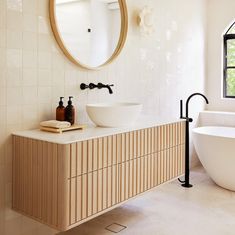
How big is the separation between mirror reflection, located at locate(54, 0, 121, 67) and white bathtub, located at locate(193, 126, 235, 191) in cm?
149

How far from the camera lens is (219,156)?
11.8 feet

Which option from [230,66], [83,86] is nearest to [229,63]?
[230,66]

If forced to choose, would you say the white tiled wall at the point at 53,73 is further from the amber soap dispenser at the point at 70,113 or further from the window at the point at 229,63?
the window at the point at 229,63

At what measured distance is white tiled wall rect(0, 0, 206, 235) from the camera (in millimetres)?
2242

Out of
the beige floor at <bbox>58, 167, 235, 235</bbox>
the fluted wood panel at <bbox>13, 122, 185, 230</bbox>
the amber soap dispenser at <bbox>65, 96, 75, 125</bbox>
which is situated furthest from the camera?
the beige floor at <bbox>58, 167, 235, 235</bbox>

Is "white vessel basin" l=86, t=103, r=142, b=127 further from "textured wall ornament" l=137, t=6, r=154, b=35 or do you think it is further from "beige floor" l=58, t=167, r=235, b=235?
"textured wall ornament" l=137, t=6, r=154, b=35

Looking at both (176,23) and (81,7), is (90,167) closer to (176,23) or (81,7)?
(81,7)

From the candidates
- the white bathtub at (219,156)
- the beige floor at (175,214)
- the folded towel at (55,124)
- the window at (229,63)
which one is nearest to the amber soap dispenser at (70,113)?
the folded towel at (55,124)

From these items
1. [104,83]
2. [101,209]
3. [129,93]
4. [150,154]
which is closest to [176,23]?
[129,93]

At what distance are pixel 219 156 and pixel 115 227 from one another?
1.49 metres

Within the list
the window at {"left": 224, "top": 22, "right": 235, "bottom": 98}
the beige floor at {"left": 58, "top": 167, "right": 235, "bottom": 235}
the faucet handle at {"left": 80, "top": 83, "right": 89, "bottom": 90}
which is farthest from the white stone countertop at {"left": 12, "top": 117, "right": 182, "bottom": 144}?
the window at {"left": 224, "top": 22, "right": 235, "bottom": 98}

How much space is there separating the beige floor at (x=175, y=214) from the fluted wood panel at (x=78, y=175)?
0.39 meters

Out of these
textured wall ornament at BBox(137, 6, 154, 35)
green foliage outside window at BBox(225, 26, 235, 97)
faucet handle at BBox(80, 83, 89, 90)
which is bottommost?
faucet handle at BBox(80, 83, 89, 90)

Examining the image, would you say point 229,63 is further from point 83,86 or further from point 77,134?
point 77,134
